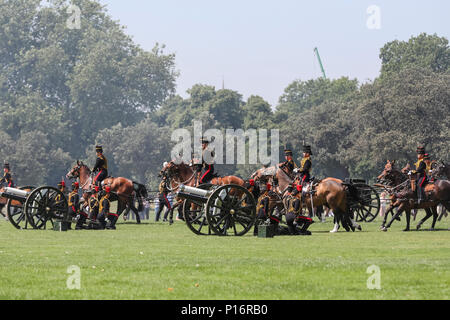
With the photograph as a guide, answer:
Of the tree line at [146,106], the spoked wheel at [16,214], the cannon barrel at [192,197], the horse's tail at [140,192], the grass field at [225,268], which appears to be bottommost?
the grass field at [225,268]

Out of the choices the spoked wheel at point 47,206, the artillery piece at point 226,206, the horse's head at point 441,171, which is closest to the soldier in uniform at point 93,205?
the spoked wheel at point 47,206

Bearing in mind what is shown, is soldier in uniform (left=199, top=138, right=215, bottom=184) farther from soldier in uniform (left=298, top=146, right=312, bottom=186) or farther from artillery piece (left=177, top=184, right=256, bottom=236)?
artillery piece (left=177, top=184, right=256, bottom=236)

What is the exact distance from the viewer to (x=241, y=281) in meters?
11.4

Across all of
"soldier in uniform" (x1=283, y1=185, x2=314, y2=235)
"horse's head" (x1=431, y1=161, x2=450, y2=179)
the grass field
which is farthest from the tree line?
the grass field

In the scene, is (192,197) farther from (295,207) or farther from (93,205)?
(93,205)

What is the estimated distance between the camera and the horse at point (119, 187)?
2719 cm

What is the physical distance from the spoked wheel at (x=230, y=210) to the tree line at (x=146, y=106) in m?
43.7

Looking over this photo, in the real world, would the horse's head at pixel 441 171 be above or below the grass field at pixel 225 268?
above

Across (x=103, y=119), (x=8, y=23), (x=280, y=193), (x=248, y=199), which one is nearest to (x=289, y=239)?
(x=248, y=199)

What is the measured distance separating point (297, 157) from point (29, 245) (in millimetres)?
71101

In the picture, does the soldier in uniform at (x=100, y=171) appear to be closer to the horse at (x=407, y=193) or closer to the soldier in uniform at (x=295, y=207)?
the soldier in uniform at (x=295, y=207)

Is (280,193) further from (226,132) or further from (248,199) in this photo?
(226,132)

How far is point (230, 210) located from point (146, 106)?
91797 millimetres

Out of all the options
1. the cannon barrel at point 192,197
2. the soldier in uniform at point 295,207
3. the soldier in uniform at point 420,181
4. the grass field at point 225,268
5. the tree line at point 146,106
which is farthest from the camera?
the tree line at point 146,106
